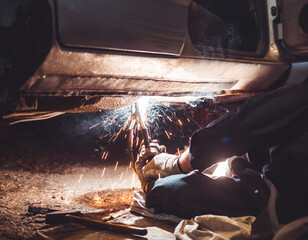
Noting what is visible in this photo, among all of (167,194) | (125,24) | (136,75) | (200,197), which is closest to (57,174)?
(167,194)

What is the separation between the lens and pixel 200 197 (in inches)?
83.7

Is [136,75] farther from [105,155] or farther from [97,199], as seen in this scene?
[105,155]

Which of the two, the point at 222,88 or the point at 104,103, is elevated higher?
the point at 222,88

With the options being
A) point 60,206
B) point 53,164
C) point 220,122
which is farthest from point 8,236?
point 53,164

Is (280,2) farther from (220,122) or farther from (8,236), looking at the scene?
(8,236)

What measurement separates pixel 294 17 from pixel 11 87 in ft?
8.18

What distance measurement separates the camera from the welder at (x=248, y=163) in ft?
5.26

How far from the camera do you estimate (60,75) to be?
1.59 m

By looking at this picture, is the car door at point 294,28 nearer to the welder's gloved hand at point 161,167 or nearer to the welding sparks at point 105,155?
the welder's gloved hand at point 161,167

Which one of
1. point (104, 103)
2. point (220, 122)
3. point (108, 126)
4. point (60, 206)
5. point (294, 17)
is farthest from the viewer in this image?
point (108, 126)

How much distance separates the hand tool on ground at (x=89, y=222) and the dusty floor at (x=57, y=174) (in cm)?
7

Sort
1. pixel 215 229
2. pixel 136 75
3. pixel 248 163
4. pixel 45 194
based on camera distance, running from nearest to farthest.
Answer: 1. pixel 215 229
2. pixel 136 75
3. pixel 248 163
4. pixel 45 194

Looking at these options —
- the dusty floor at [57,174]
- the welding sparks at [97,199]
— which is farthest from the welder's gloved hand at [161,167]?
the welding sparks at [97,199]

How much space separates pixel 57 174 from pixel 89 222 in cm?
251
